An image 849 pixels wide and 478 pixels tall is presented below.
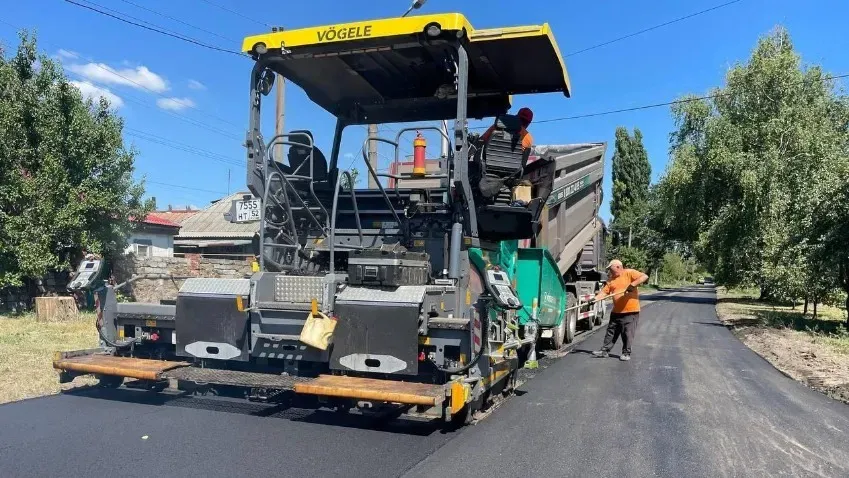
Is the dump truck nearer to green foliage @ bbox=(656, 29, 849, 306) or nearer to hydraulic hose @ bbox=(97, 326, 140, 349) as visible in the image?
hydraulic hose @ bbox=(97, 326, 140, 349)

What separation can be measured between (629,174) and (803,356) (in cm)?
4137

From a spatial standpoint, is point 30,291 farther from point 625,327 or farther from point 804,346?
point 804,346

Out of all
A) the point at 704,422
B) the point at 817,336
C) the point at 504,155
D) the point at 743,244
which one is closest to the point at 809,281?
the point at 817,336

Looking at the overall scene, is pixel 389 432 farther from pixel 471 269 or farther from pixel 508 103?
Answer: pixel 508 103

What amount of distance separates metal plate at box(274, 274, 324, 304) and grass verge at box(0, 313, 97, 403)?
282 cm

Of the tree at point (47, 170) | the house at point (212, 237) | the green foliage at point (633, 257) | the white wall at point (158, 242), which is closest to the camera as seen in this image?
the tree at point (47, 170)

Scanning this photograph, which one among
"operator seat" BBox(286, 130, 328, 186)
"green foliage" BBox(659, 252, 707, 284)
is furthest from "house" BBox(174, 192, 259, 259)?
"green foliage" BBox(659, 252, 707, 284)

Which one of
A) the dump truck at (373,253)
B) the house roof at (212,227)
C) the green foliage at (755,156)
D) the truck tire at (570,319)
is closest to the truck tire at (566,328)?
the truck tire at (570,319)

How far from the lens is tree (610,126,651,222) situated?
49.8 metres

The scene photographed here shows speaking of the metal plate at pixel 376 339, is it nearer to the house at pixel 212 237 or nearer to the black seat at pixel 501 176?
the black seat at pixel 501 176

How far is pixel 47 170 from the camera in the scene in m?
12.7

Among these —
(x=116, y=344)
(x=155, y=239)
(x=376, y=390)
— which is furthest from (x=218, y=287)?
(x=155, y=239)

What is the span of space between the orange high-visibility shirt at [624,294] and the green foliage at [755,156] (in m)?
9.12

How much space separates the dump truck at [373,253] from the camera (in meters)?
5.00
